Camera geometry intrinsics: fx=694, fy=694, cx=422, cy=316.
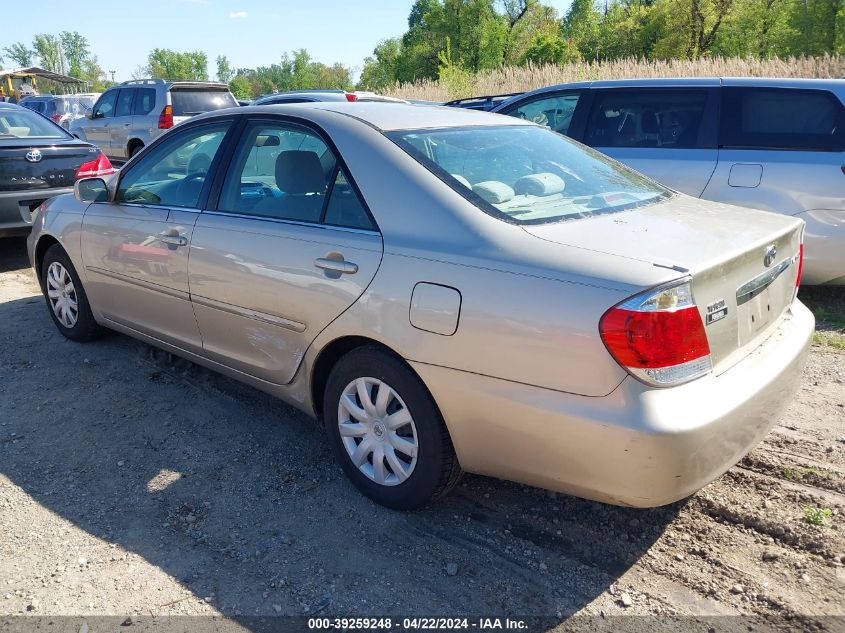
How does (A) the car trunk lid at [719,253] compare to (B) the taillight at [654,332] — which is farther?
(A) the car trunk lid at [719,253]

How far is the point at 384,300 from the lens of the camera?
2754 millimetres

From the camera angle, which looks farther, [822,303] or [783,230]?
[822,303]

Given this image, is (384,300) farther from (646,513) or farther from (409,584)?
(646,513)

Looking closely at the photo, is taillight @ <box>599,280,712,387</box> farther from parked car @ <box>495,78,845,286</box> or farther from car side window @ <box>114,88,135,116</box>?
car side window @ <box>114,88,135,116</box>

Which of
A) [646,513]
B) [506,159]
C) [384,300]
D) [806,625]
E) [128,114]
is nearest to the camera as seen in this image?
[806,625]

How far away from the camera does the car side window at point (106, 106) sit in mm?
14828

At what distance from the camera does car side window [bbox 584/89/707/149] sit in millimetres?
5863

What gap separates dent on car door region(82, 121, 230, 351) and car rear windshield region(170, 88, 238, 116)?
10135 millimetres

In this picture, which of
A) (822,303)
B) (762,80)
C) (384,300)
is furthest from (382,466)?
(762,80)

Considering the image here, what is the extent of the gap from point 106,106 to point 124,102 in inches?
30.4

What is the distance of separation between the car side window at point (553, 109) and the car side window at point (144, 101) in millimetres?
9611

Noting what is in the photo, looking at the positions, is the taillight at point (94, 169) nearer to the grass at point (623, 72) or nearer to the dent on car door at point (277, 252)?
the dent on car door at point (277, 252)

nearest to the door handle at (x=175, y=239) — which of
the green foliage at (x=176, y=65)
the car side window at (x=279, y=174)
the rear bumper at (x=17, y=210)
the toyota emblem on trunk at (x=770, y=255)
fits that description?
the car side window at (x=279, y=174)

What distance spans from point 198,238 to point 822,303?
16.0 ft
